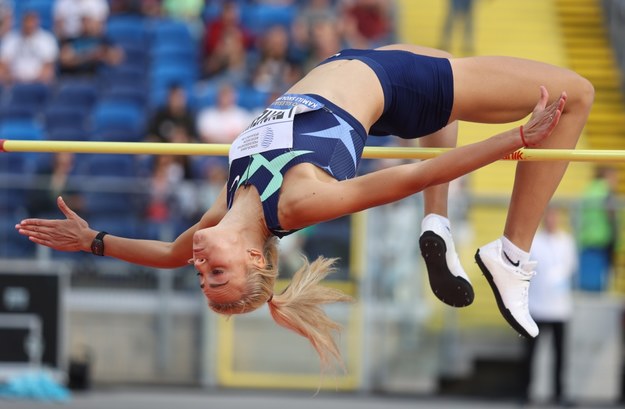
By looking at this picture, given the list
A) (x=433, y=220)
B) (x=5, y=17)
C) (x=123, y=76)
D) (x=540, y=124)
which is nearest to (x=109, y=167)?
(x=123, y=76)

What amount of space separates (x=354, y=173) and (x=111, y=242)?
4.63 ft

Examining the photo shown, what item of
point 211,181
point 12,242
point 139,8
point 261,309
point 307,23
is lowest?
point 261,309

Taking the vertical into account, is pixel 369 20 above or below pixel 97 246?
above

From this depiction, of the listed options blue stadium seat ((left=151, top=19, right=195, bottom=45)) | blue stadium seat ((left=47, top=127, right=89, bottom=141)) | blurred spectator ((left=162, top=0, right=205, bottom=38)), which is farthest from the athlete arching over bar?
blurred spectator ((left=162, top=0, right=205, bottom=38))

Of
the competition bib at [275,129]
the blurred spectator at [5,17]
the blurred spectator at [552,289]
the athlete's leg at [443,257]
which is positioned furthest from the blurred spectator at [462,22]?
the competition bib at [275,129]

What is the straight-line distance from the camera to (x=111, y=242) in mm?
6562

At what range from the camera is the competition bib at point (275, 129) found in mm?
5797

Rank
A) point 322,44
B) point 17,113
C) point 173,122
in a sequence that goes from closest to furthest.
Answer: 1. point 173,122
2. point 322,44
3. point 17,113

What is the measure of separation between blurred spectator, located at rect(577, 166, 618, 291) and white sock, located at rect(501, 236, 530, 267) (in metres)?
5.97

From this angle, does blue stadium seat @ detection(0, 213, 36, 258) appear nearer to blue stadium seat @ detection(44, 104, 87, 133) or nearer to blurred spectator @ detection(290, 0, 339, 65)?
blue stadium seat @ detection(44, 104, 87, 133)

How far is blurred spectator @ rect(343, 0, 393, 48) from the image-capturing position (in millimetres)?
14692

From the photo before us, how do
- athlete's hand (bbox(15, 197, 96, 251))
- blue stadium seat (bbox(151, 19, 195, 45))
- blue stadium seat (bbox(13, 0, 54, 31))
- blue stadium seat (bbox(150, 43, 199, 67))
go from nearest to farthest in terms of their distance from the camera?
athlete's hand (bbox(15, 197, 96, 251))
blue stadium seat (bbox(150, 43, 199, 67))
blue stadium seat (bbox(151, 19, 195, 45))
blue stadium seat (bbox(13, 0, 54, 31))

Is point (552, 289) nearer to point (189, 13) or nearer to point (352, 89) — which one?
point (189, 13)

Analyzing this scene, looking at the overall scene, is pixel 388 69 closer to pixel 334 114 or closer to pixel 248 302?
pixel 334 114
